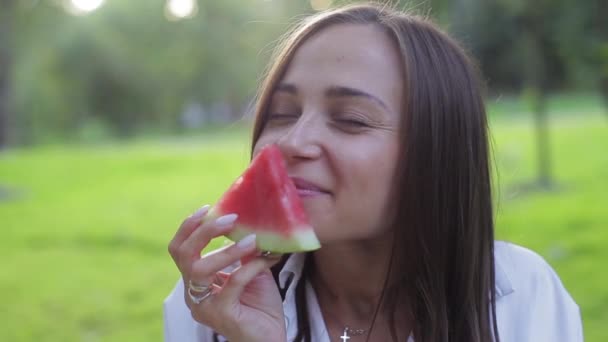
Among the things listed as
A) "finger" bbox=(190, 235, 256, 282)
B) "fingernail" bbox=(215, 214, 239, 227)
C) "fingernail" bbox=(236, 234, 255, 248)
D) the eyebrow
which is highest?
the eyebrow

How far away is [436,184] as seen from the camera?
69.1 inches

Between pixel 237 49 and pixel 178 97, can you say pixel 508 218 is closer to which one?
pixel 237 49

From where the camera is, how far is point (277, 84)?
182cm

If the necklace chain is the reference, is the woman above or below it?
above

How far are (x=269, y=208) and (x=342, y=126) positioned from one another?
11.5 inches

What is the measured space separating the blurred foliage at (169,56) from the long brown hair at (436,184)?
383cm

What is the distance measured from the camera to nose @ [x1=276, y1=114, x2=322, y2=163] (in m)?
1.55

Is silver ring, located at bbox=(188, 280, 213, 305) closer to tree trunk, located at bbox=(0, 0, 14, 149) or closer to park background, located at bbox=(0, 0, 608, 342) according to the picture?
park background, located at bbox=(0, 0, 608, 342)

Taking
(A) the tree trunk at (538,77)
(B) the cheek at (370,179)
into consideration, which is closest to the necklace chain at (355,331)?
(B) the cheek at (370,179)

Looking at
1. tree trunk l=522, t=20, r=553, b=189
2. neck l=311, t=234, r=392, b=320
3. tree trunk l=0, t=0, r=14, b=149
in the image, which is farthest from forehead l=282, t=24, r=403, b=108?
tree trunk l=0, t=0, r=14, b=149

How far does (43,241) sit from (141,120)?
50.4ft

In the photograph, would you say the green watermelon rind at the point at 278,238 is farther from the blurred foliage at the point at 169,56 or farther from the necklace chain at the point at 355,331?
the blurred foliage at the point at 169,56

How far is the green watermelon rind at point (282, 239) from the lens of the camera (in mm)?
1487

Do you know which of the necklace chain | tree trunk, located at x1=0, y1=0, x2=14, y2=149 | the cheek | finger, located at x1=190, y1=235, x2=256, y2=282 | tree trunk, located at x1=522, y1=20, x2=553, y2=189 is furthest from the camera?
tree trunk, located at x1=0, y1=0, x2=14, y2=149
